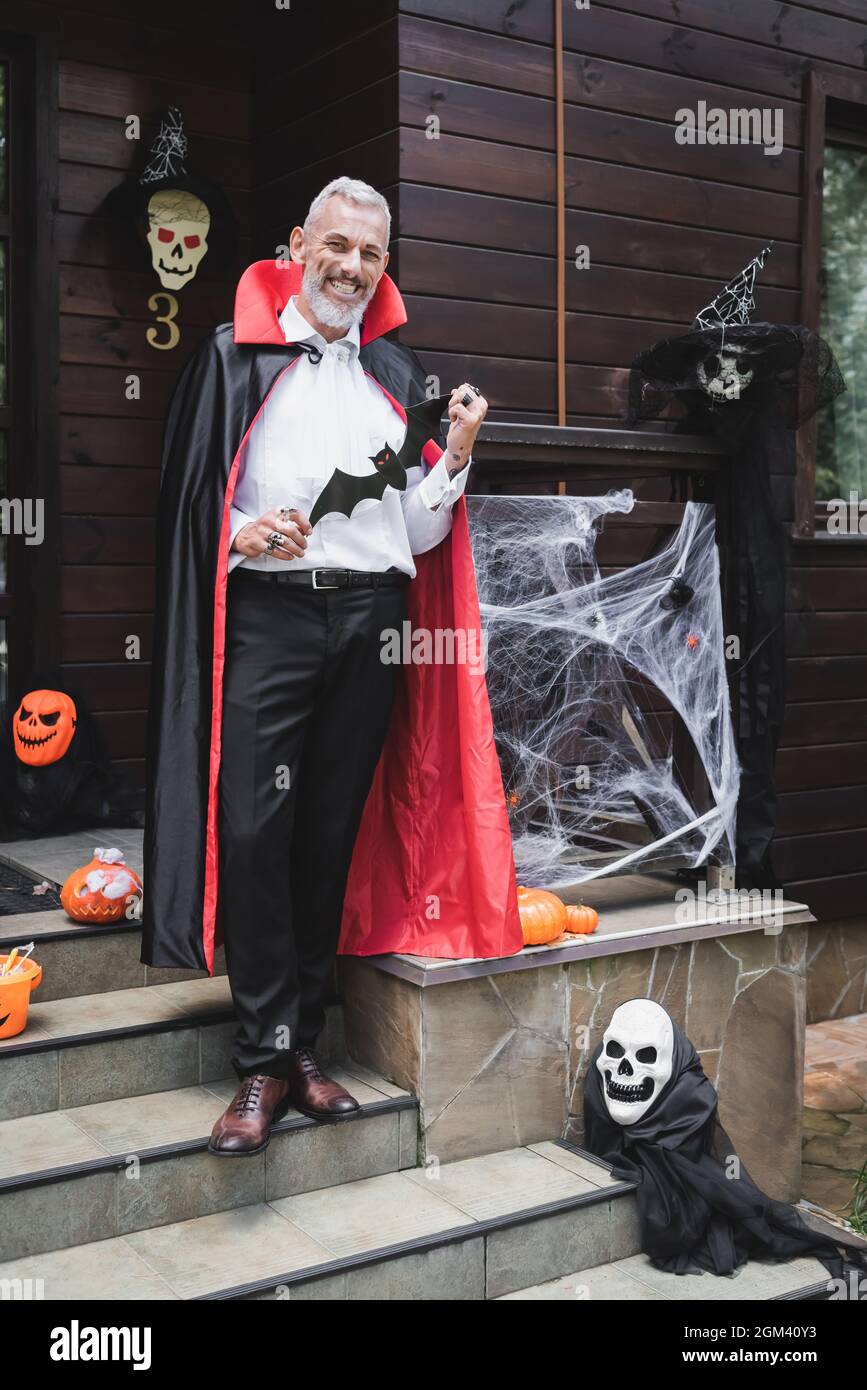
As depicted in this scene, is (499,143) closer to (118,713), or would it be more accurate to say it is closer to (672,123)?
(672,123)

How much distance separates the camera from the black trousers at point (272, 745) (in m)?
2.97

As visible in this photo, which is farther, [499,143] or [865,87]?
[865,87]

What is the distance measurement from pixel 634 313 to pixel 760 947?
7.30ft

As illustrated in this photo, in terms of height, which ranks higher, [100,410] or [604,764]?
[100,410]

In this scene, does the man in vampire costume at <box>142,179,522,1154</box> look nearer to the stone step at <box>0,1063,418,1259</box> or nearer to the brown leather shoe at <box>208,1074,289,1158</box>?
the brown leather shoe at <box>208,1074,289,1158</box>

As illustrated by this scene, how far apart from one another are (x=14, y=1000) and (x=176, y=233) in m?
2.68

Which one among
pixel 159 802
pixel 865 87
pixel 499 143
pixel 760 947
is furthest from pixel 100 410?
pixel 865 87

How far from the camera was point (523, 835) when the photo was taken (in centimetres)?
369

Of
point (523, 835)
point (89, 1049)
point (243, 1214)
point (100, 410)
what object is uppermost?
point (100, 410)

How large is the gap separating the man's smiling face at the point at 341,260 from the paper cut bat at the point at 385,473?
26 cm
